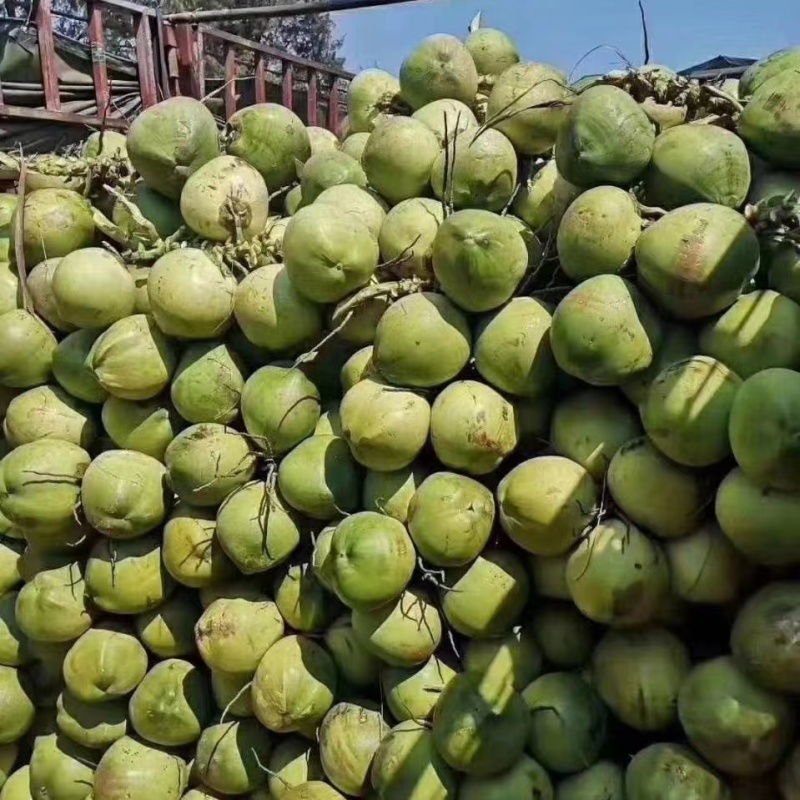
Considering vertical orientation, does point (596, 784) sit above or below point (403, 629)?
below

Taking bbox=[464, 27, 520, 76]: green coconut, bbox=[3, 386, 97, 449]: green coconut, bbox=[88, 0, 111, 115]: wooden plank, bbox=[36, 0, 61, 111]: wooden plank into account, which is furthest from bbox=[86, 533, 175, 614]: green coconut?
bbox=[88, 0, 111, 115]: wooden plank

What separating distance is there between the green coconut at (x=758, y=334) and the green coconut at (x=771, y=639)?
0.43m

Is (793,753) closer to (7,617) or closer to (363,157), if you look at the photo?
(363,157)

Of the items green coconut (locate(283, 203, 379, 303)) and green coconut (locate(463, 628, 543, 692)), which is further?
green coconut (locate(283, 203, 379, 303))

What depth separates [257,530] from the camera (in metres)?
1.99

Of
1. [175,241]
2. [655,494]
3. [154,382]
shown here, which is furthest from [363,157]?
[655,494]

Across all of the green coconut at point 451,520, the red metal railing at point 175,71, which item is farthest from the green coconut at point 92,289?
the green coconut at point 451,520

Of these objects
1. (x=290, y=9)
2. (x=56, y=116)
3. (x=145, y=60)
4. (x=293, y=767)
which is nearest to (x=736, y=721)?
(x=293, y=767)

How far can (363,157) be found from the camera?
2.27 m

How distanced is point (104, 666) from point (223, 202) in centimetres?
132

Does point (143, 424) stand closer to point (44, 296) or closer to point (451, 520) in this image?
point (44, 296)

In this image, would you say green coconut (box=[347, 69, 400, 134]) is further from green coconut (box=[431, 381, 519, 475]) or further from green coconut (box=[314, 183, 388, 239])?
green coconut (box=[431, 381, 519, 475])

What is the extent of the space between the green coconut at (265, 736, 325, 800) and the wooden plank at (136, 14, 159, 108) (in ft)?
13.2

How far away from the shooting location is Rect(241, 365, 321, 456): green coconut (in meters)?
2.04
